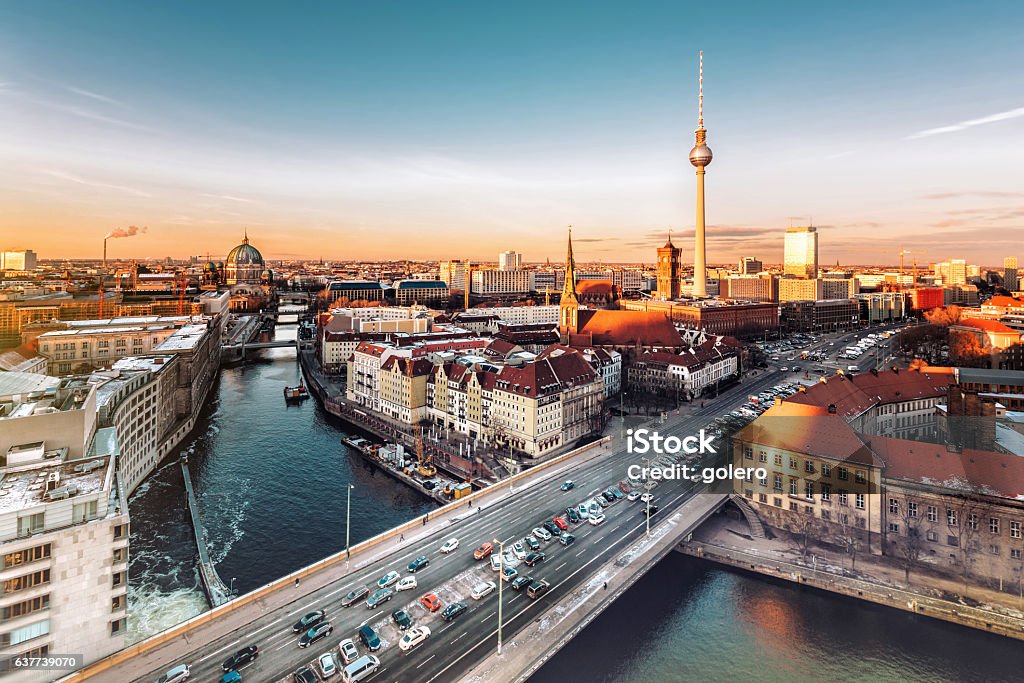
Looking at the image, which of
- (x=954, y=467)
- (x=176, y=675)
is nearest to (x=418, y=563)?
(x=176, y=675)

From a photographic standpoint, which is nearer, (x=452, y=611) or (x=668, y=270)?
(x=452, y=611)

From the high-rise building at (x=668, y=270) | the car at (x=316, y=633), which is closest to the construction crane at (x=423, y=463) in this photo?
the car at (x=316, y=633)

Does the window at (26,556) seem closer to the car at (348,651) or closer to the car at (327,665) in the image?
the car at (327,665)

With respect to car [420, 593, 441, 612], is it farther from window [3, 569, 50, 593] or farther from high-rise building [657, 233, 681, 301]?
high-rise building [657, 233, 681, 301]

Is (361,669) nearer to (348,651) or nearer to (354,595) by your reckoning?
(348,651)

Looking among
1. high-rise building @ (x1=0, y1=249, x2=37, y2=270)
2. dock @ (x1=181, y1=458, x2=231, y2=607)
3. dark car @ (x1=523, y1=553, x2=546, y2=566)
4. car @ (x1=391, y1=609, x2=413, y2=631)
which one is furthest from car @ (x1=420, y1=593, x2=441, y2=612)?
high-rise building @ (x1=0, y1=249, x2=37, y2=270)
